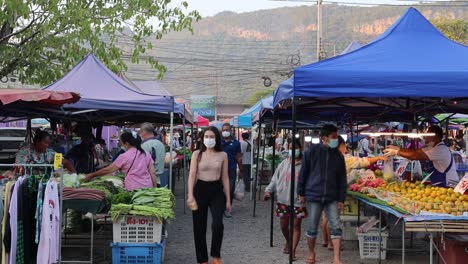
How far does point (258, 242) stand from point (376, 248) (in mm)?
2272

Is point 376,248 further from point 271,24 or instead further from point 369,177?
point 271,24

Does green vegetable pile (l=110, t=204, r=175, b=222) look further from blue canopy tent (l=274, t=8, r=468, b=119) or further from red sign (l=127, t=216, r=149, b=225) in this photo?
blue canopy tent (l=274, t=8, r=468, b=119)

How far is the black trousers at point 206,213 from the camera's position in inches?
277

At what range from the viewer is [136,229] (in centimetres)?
720

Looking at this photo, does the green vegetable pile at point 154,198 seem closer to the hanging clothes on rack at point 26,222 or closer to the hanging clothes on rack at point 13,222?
the hanging clothes on rack at point 26,222

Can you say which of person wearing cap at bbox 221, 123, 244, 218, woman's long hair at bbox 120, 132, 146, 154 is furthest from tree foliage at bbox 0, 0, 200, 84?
woman's long hair at bbox 120, 132, 146, 154

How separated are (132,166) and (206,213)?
1658 mm

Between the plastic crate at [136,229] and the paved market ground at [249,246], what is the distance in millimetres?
1075

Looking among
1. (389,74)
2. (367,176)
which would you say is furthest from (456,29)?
(389,74)

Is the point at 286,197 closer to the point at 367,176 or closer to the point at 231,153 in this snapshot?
the point at 367,176

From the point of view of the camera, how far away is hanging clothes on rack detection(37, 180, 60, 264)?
6.12 m

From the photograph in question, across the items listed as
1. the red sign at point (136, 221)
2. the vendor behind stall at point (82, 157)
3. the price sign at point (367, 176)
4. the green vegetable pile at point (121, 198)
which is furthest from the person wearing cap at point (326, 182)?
the vendor behind stall at point (82, 157)

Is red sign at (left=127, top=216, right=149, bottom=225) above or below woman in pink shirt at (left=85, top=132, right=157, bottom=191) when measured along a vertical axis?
below

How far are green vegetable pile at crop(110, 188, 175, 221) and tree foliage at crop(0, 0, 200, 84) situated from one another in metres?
6.69
